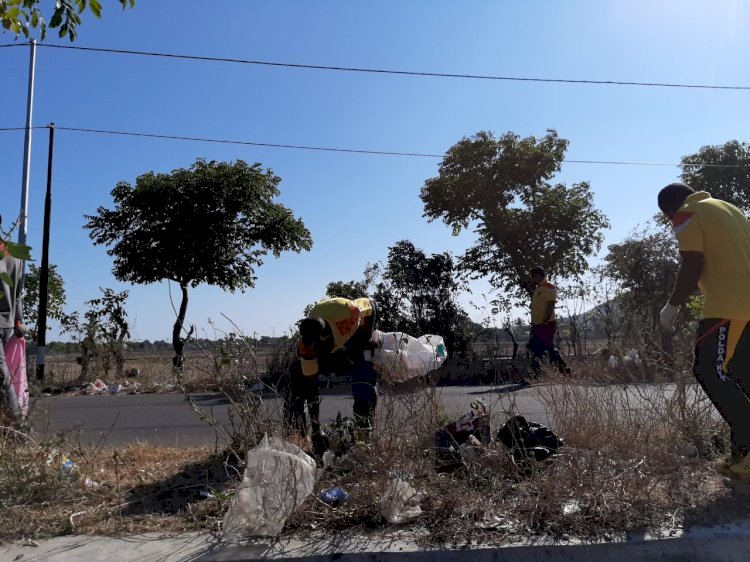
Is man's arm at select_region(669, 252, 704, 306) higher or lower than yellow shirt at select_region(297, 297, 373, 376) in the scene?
higher

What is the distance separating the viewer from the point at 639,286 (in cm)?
1434

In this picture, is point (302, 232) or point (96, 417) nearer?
point (96, 417)

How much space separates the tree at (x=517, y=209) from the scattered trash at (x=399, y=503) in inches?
425

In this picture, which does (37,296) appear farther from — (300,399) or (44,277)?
(300,399)

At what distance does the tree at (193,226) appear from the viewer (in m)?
12.7

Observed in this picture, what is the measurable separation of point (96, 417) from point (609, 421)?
19.2 ft

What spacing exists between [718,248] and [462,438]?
171 centimetres

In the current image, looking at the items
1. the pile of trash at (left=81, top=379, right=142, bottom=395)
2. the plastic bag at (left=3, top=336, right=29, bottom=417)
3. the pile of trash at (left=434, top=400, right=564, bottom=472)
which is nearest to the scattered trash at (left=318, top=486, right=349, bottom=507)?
the pile of trash at (left=434, top=400, right=564, bottom=472)

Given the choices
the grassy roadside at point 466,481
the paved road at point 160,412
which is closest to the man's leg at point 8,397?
the paved road at point 160,412

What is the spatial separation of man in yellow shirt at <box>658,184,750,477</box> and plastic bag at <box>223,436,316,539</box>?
2.09m

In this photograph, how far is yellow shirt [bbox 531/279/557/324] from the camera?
8.92 meters

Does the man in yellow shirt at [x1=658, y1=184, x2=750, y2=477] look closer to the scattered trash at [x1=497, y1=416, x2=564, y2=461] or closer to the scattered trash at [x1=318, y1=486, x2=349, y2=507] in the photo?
the scattered trash at [x1=497, y1=416, x2=564, y2=461]

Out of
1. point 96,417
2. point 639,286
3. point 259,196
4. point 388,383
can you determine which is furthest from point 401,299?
point 388,383

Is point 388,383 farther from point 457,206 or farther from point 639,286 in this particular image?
point 639,286
